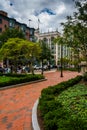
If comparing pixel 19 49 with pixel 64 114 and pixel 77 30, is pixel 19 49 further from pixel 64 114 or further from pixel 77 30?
pixel 64 114

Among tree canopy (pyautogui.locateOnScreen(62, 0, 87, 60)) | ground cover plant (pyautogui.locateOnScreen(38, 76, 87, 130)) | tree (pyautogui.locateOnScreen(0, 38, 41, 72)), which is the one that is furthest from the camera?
tree (pyautogui.locateOnScreen(0, 38, 41, 72))

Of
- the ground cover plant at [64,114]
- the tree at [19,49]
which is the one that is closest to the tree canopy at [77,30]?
the ground cover plant at [64,114]

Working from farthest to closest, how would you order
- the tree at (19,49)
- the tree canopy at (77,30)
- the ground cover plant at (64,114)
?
the tree at (19,49)
the tree canopy at (77,30)
the ground cover plant at (64,114)

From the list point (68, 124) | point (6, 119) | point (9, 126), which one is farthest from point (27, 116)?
point (68, 124)

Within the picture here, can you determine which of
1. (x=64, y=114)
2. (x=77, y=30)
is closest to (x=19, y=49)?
(x=77, y=30)

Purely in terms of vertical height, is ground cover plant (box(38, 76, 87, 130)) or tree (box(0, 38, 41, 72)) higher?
tree (box(0, 38, 41, 72))

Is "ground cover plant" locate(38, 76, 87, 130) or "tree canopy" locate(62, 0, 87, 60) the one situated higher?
"tree canopy" locate(62, 0, 87, 60)

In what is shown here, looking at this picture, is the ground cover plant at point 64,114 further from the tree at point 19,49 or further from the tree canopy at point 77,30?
the tree at point 19,49

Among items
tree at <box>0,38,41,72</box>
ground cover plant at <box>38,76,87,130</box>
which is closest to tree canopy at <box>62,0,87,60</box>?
ground cover plant at <box>38,76,87,130</box>

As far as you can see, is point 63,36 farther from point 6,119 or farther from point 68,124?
point 68,124

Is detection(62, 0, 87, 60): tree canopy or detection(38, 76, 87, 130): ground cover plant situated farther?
detection(62, 0, 87, 60): tree canopy

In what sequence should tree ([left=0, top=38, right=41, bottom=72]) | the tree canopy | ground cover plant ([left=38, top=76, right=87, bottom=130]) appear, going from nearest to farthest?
1. ground cover plant ([left=38, top=76, right=87, bottom=130])
2. the tree canopy
3. tree ([left=0, top=38, right=41, bottom=72])

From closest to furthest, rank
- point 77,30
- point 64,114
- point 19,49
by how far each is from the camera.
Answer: point 64,114
point 77,30
point 19,49

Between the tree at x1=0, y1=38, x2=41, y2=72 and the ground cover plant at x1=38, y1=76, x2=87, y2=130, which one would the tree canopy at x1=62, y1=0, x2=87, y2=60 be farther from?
the tree at x1=0, y1=38, x2=41, y2=72
